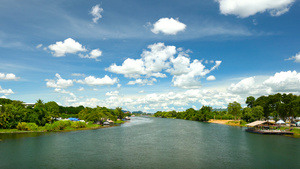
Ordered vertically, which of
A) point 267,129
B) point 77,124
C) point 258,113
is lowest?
point 77,124

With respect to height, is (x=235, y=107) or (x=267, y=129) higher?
(x=235, y=107)

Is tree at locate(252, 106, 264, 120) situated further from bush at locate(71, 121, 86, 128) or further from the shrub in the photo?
the shrub

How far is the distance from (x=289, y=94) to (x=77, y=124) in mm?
131630

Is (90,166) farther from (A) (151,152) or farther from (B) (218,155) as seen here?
(B) (218,155)

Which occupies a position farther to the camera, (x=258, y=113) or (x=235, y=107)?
(x=235, y=107)

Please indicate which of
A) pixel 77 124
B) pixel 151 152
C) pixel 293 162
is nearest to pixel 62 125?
pixel 77 124

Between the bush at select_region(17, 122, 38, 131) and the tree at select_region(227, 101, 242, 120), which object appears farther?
the tree at select_region(227, 101, 242, 120)

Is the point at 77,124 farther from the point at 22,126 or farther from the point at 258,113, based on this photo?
the point at 258,113

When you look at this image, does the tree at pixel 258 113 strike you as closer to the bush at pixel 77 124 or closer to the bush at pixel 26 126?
the bush at pixel 77 124

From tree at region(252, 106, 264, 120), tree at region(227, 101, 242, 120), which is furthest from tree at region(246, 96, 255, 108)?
tree at region(252, 106, 264, 120)

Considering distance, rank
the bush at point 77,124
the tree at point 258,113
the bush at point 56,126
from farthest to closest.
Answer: the tree at point 258,113 < the bush at point 77,124 < the bush at point 56,126

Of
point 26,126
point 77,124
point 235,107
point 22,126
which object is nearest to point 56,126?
point 26,126

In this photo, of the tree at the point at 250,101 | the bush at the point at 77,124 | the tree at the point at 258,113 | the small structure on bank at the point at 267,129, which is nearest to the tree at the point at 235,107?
the tree at the point at 250,101

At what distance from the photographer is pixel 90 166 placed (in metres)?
39.0
